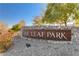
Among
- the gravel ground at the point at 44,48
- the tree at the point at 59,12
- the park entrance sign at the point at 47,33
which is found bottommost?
the gravel ground at the point at 44,48

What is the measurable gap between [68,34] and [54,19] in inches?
7.0

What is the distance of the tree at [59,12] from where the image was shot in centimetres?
224

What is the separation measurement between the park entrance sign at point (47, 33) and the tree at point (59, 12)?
0.08 metres

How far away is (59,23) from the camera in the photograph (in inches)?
88.4

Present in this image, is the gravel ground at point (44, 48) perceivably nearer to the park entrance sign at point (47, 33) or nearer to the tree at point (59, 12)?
the park entrance sign at point (47, 33)

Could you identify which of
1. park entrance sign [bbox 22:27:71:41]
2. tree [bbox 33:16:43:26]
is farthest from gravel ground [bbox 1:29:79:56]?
tree [bbox 33:16:43:26]

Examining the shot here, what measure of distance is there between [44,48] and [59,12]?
1.11 feet

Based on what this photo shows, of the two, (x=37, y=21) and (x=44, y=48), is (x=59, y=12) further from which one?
(x=44, y=48)

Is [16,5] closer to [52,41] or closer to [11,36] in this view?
[11,36]

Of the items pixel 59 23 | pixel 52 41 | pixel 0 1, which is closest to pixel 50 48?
pixel 52 41

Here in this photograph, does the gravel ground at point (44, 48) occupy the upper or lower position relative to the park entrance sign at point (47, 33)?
lower

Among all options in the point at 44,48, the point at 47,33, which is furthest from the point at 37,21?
the point at 44,48

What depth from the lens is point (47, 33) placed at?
225 centimetres

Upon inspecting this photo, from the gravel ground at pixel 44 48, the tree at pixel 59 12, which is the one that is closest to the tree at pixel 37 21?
the tree at pixel 59 12
